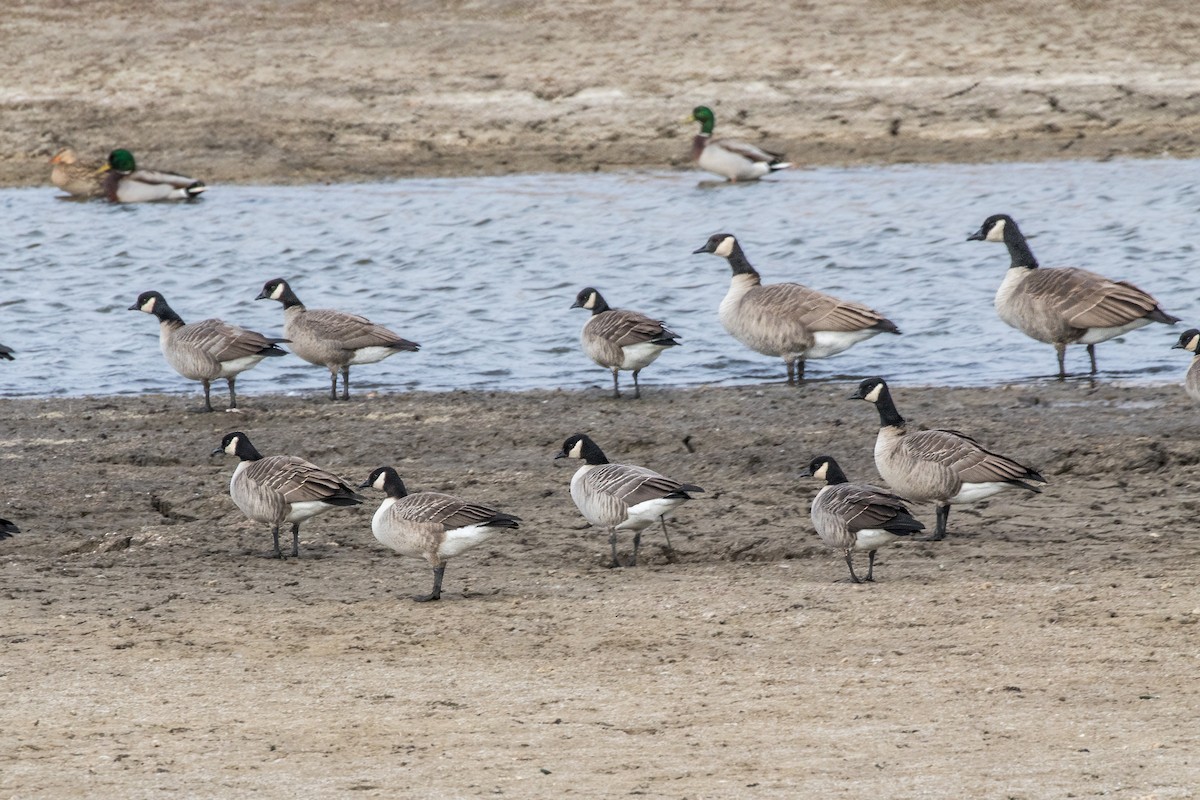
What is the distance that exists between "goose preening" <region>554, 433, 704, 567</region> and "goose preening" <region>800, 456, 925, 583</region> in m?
0.70

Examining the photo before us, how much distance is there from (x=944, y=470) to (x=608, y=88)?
58.2ft

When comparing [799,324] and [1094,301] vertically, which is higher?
[1094,301]

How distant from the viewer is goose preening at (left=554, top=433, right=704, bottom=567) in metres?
9.18

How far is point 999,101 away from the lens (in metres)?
25.5

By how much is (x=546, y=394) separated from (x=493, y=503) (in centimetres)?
360

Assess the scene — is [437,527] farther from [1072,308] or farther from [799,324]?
[1072,308]

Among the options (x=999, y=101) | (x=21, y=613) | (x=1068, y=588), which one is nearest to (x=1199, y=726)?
(x=1068, y=588)

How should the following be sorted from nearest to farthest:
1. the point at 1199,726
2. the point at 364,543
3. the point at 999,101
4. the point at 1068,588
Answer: the point at 1199,726 → the point at 1068,588 → the point at 364,543 → the point at 999,101

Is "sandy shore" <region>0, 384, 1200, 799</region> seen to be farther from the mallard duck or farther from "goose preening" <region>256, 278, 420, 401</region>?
the mallard duck

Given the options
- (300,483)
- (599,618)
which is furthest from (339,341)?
(599,618)

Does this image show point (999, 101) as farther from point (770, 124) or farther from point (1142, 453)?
point (1142, 453)

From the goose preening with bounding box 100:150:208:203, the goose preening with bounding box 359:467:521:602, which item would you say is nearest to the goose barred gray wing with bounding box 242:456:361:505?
the goose preening with bounding box 359:467:521:602

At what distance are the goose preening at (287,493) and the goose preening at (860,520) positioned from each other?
2654mm

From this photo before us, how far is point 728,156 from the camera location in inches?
974
